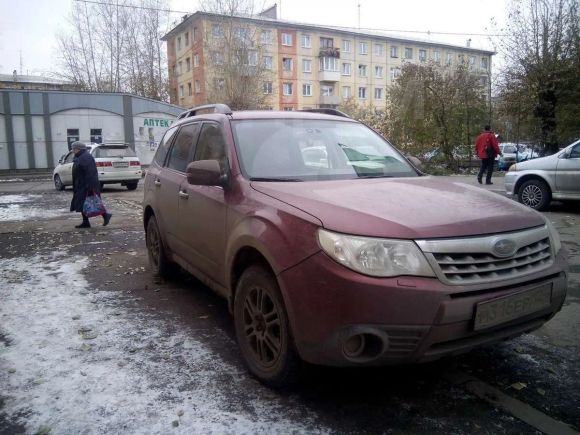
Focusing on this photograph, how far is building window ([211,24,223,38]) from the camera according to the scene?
38094 millimetres

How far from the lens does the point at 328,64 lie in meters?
56.1

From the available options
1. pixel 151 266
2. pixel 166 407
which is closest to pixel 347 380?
pixel 166 407

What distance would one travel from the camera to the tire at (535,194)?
9648 millimetres

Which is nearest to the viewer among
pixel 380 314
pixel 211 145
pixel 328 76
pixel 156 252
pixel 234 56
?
pixel 380 314

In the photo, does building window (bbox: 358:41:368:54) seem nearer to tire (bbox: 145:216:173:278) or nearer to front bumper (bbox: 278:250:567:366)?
tire (bbox: 145:216:173:278)

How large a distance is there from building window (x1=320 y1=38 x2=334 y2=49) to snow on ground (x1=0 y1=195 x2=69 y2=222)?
157 feet

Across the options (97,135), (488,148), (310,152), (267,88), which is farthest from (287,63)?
(310,152)

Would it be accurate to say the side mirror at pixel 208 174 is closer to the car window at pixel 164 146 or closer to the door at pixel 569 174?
the car window at pixel 164 146

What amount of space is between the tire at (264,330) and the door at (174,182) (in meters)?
1.48

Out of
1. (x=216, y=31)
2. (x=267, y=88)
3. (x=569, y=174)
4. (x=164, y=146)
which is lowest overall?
(x=569, y=174)

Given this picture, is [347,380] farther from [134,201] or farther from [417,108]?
[417,108]

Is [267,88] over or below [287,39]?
below

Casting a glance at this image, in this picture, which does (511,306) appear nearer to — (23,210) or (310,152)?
(310,152)

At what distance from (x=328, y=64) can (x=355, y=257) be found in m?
56.9
